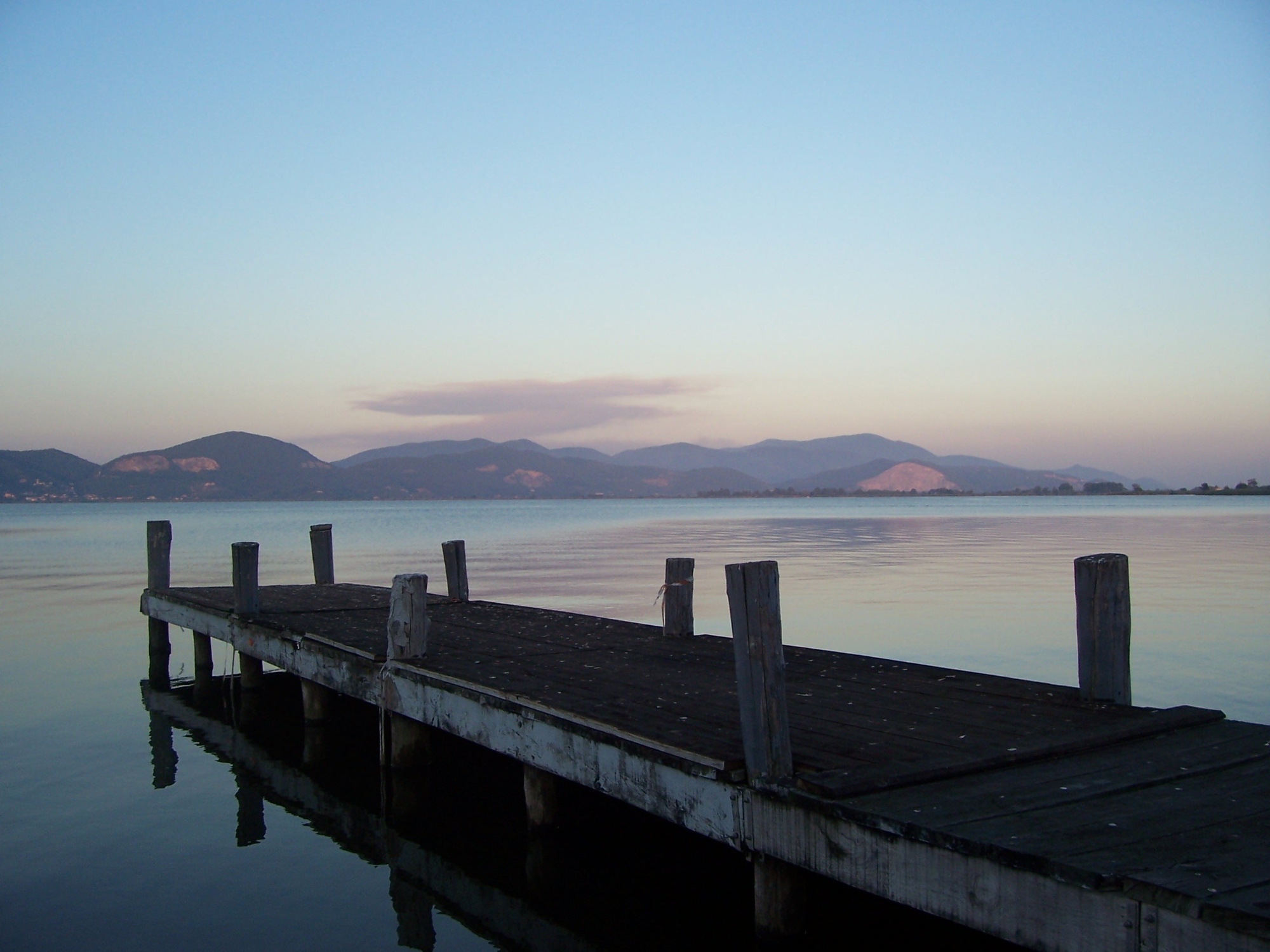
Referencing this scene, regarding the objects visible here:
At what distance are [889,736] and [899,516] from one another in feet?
307

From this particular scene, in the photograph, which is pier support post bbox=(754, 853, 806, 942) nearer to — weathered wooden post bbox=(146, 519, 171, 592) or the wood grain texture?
the wood grain texture

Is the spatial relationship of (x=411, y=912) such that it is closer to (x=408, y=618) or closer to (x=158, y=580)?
(x=408, y=618)

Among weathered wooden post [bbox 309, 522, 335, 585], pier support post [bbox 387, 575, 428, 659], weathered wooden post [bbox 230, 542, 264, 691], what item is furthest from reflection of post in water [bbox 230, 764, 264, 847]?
weathered wooden post [bbox 309, 522, 335, 585]

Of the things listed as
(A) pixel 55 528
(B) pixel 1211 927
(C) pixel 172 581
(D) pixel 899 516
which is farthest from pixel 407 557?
(D) pixel 899 516

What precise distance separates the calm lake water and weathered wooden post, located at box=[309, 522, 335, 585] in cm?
281

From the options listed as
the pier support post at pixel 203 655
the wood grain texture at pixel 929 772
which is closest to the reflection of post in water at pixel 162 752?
the wood grain texture at pixel 929 772

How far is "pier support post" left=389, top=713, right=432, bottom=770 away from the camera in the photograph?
10586mm

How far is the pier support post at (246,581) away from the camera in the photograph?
45.7 ft

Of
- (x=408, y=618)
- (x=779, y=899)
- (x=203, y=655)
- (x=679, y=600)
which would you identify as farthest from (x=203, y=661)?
(x=779, y=899)

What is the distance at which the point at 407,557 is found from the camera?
144ft

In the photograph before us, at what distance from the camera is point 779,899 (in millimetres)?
6008

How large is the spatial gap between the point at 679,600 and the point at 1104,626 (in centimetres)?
514

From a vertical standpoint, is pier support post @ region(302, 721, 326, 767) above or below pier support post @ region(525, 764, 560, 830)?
below

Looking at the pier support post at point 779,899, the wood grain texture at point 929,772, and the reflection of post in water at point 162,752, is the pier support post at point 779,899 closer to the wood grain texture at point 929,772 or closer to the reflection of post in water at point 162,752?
the wood grain texture at point 929,772
